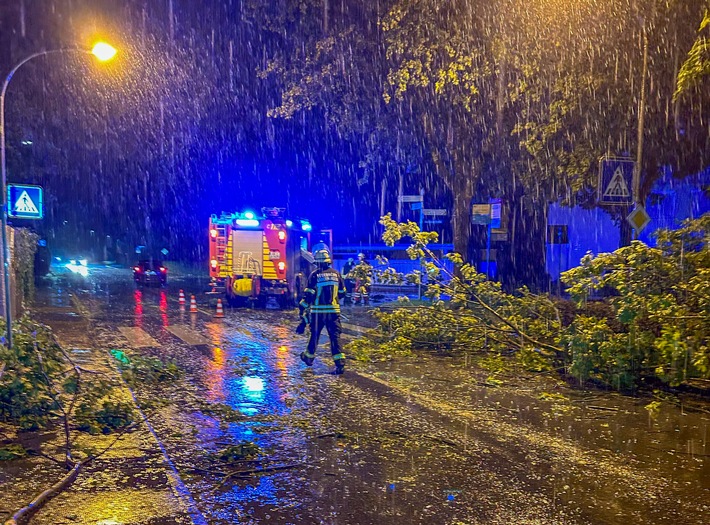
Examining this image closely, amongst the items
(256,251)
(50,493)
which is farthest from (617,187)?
(256,251)

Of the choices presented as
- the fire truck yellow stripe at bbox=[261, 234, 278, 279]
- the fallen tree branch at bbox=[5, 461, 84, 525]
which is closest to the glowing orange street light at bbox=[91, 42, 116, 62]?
the fallen tree branch at bbox=[5, 461, 84, 525]

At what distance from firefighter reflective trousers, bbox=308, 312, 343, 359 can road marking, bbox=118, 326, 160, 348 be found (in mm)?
4024

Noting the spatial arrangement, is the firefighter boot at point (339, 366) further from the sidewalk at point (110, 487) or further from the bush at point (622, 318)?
the sidewalk at point (110, 487)

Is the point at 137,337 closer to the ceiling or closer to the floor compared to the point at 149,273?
closer to the floor

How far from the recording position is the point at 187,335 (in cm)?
1304

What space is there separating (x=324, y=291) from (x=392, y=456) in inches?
155

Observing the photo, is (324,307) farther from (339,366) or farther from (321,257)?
(339,366)

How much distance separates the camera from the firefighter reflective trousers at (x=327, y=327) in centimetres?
912

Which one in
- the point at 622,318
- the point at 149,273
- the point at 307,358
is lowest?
the point at 307,358

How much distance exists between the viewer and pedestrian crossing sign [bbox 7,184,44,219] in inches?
415

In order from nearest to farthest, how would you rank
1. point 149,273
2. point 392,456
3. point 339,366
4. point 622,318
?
point 392,456, point 622,318, point 339,366, point 149,273

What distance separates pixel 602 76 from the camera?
11859 mm

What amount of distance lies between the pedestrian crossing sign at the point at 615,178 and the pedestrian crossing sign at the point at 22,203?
9763mm

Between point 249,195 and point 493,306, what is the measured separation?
92.3ft
